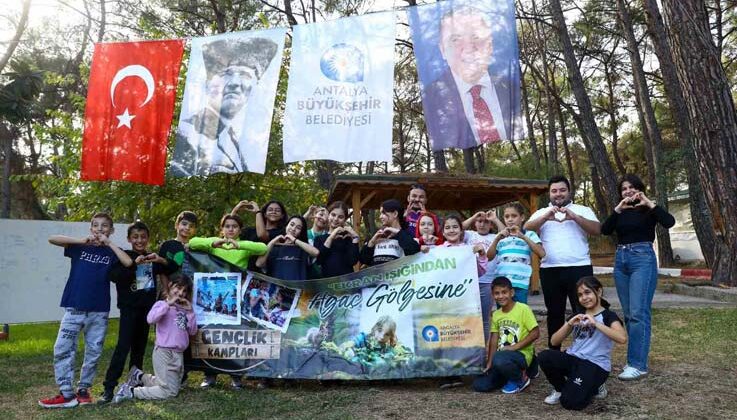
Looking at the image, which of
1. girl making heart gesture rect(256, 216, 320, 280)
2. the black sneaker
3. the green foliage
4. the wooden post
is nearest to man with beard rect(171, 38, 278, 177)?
girl making heart gesture rect(256, 216, 320, 280)

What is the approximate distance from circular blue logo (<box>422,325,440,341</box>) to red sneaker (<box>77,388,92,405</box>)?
2.68 m

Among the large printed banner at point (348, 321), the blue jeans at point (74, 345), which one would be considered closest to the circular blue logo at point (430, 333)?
the large printed banner at point (348, 321)

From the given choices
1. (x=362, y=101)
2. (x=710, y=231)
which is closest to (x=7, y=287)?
(x=362, y=101)

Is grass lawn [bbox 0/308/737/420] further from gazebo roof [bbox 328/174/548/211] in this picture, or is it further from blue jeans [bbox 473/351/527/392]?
gazebo roof [bbox 328/174/548/211]

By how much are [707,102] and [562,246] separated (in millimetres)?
4784

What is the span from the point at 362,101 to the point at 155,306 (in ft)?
9.99

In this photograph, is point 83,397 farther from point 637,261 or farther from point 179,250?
point 637,261

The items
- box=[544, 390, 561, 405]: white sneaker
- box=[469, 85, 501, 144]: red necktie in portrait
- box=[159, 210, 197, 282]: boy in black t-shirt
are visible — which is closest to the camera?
box=[544, 390, 561, 405]: white sneaker

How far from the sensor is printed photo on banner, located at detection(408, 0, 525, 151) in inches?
230

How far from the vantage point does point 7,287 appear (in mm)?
7246

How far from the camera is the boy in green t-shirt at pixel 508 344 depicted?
13.4ft

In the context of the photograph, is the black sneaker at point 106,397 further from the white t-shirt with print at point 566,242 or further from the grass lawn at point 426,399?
the white t-shirt with print at point 566,242

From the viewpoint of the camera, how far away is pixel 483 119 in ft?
19.2

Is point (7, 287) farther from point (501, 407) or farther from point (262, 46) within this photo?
point (501, 407)
